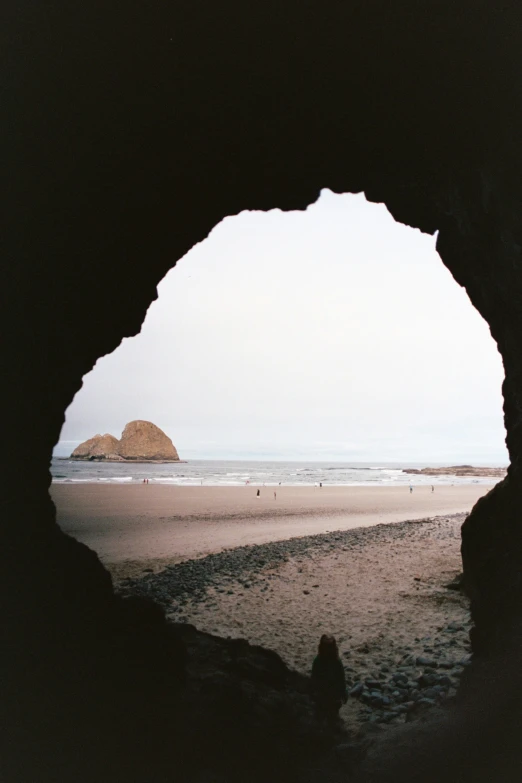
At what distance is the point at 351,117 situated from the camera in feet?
18.6

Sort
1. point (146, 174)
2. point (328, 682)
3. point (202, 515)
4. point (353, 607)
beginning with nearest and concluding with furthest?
point (328, 682)
point (146, 174)
point (353, 607)
point (202, 515)

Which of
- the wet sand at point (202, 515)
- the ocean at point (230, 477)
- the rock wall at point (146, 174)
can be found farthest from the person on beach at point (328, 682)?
the ocean at point (230, 477)

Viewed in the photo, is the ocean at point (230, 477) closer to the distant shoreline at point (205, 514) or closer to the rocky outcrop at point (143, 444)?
the distant shoreline at point (205, 514)

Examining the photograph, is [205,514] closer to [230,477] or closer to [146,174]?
[146,174]

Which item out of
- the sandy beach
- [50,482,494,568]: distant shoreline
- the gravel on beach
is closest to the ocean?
[50,482,494,568]: distant shoreline

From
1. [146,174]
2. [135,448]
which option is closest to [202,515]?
[146,174]

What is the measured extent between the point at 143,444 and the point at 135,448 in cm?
191

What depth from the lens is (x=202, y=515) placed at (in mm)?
22000

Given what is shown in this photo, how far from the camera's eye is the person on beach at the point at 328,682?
5199 mm

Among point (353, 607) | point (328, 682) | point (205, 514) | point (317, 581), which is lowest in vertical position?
point (205, 514)

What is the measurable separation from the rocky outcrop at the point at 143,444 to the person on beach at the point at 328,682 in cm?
8645

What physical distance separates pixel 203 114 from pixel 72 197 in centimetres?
209

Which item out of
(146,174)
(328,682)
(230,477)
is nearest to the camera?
(328,682)

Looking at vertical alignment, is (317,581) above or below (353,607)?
below
